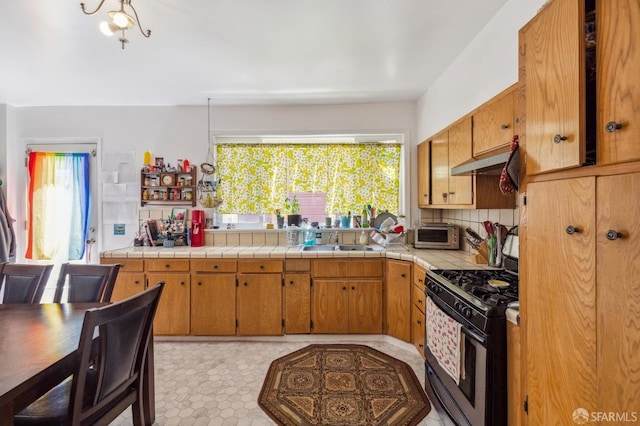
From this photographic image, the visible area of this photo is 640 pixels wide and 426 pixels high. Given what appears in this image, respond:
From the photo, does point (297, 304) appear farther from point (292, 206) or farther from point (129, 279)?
point (129, 279)

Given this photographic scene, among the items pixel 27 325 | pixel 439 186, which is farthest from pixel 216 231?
pixel 439 186

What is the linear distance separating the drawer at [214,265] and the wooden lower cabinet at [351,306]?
0.88 m

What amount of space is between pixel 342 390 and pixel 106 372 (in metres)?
1.46

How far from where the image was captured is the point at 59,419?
3.79 ft

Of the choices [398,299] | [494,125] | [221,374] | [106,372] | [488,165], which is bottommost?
[221,374]

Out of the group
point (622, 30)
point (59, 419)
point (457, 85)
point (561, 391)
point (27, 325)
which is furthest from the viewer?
point (457, 85)

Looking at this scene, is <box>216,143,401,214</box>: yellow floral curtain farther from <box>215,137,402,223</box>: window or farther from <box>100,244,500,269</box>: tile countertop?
<box>100,244,500,269</box>: tile countertop

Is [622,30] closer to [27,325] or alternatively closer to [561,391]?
[561,391]

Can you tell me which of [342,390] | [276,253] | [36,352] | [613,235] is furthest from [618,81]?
[276,253]

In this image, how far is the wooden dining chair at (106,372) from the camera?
1.08 m

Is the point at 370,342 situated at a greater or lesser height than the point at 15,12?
lesser

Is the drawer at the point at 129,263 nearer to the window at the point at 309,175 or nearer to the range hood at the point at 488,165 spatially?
the window at the point at 309,175

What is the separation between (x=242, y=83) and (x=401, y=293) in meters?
2.52

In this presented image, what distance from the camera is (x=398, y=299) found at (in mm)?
2590
